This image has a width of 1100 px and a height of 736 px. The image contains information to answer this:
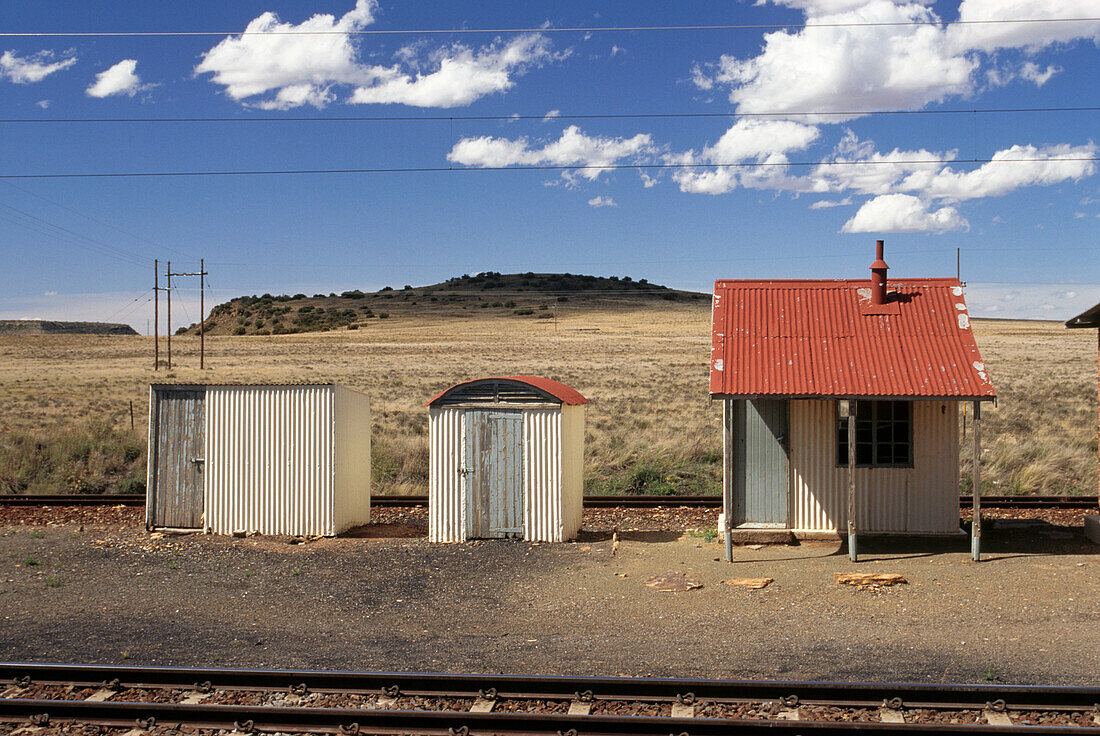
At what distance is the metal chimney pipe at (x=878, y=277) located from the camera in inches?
525

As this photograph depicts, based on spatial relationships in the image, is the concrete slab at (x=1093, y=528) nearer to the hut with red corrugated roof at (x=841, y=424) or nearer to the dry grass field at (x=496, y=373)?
the hut with red corrugated roof at (x=841, y=424)

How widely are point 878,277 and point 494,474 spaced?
250 inches

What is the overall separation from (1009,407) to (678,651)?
911 inches

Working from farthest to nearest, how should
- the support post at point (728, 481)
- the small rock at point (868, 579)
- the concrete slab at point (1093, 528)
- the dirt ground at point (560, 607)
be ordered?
the concrete slab at point (1093, 528) → the support post at point (728, 481) → the small rock at point (868, 579) → the dirt ground at point (560, 607)

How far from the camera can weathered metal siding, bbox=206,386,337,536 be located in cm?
1361

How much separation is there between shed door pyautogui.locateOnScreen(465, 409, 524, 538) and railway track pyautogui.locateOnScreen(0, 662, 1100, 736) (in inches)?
239

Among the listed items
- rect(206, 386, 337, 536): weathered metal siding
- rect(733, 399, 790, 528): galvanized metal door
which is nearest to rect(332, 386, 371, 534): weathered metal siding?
rect(206, 386, 337, 536): weathered metal siding

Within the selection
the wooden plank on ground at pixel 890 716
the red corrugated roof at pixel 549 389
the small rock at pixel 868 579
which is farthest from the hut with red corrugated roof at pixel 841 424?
the wooden plank on ground at pixel 890 716

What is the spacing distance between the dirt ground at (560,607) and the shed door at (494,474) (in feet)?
1.18

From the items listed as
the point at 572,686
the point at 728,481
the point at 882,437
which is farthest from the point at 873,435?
the point at 572,686

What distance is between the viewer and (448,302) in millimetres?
119875

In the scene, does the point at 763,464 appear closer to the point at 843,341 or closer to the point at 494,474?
the point at 843,341

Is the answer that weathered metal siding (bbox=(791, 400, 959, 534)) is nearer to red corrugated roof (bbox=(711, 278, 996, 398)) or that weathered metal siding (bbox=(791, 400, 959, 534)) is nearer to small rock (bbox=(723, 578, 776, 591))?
red corrugated roof (bbox=(711, 278, 996, 398))

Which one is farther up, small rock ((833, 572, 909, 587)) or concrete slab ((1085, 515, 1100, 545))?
concrete slab ((1085, 515, 1100, 545))
